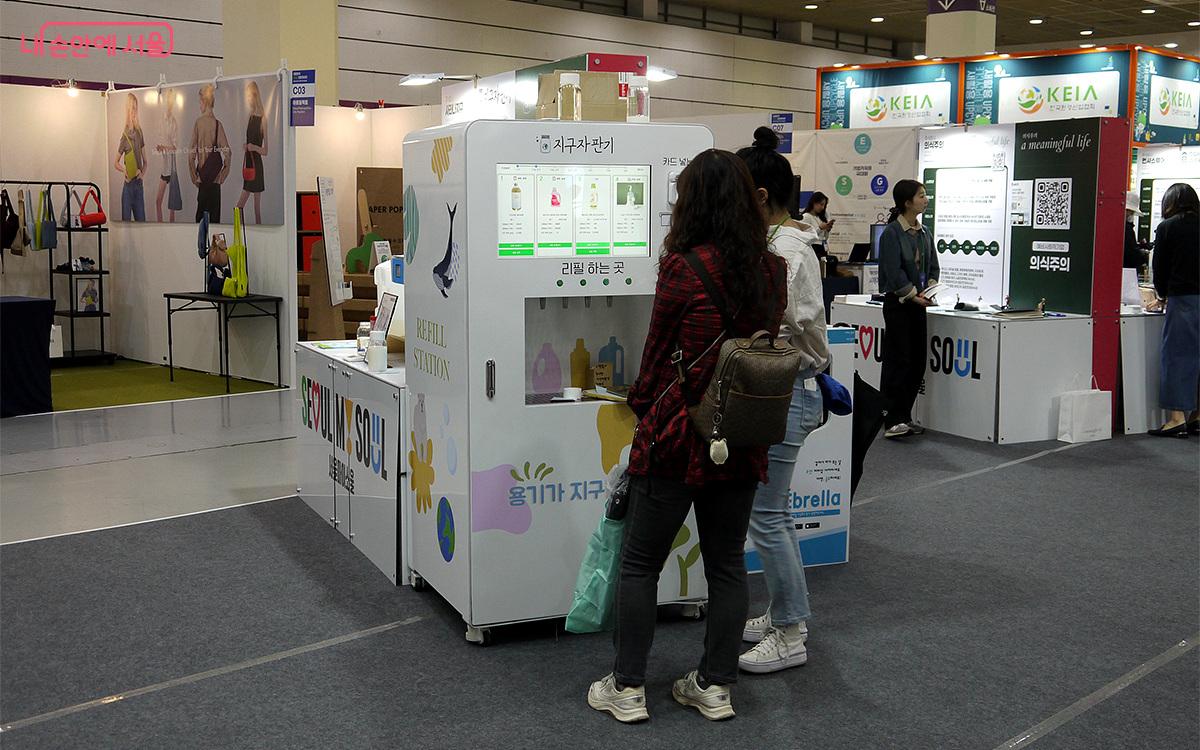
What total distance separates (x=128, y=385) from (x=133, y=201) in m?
1.99

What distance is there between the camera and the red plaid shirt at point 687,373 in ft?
9.08

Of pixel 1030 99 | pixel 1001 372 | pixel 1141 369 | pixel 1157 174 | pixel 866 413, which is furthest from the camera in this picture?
pixel 1030 99

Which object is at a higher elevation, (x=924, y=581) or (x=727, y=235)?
(x=727, y=235)

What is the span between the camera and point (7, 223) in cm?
918

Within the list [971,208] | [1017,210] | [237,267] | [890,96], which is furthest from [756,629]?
[890,96]

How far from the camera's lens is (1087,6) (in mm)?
16406

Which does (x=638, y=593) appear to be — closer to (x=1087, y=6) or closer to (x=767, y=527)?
(x=767, y=527)

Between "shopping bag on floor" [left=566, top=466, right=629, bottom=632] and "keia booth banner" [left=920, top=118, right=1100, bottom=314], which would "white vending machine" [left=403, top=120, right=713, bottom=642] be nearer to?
"shopping bag on floor" [left=566, top=466, right=629, bottom=632]

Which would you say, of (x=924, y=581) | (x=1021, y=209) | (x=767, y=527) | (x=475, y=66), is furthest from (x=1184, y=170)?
(x=475, y=66)

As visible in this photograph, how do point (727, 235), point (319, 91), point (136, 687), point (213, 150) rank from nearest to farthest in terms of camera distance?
point (727, 235)
point (136, 687)
point (213, 150)
point (319, 91)

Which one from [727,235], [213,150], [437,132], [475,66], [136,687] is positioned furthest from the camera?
[475,66]

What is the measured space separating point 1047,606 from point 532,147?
2303mm

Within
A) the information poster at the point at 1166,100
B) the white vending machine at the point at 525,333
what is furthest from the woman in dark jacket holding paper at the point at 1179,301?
the white vending machine at the point at 525,333

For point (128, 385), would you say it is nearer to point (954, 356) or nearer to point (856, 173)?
point (954, 356)
